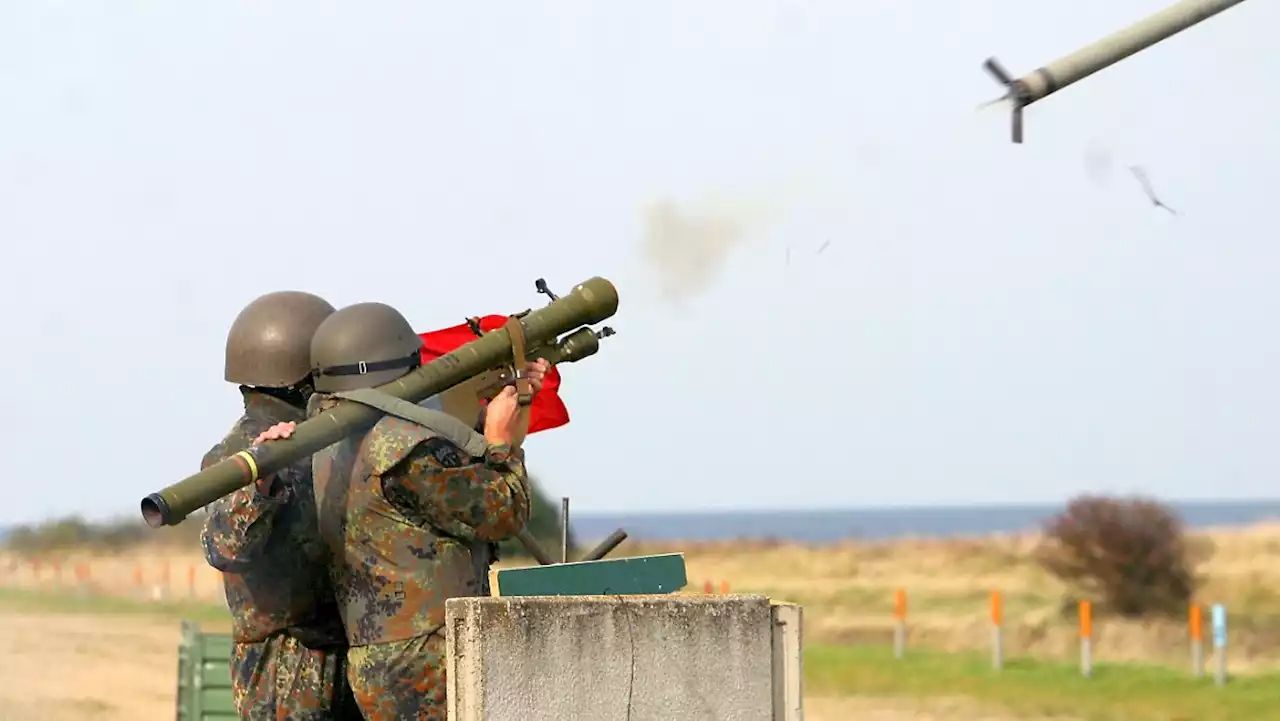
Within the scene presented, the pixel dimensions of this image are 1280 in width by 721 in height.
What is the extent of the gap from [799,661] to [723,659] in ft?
0.88

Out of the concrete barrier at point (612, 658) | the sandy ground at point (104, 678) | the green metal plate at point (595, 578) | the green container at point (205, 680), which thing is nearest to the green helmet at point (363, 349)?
the green metal plate at point (595, 578)

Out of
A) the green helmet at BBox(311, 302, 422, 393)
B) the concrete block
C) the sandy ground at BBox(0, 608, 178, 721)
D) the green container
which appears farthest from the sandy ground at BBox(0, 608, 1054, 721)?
the concrete block

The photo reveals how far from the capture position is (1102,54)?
6527 mm

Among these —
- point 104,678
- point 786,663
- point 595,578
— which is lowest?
point 104,678

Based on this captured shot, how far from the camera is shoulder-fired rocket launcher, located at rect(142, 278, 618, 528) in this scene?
6043 mm

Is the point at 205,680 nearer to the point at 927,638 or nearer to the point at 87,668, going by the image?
the point at 87,668

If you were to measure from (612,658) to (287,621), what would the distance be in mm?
1368

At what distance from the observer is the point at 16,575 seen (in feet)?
137

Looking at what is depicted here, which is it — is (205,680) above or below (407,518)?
below

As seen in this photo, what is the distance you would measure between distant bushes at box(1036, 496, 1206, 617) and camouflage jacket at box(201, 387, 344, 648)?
72.5ft

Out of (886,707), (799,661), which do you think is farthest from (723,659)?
(886,707)

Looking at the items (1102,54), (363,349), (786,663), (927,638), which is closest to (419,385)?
(363,349)

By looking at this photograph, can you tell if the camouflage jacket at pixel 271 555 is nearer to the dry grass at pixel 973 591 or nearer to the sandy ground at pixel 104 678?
the sandy ground at pixel 104 678

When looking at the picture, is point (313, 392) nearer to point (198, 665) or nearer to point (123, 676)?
point (198, 665)
